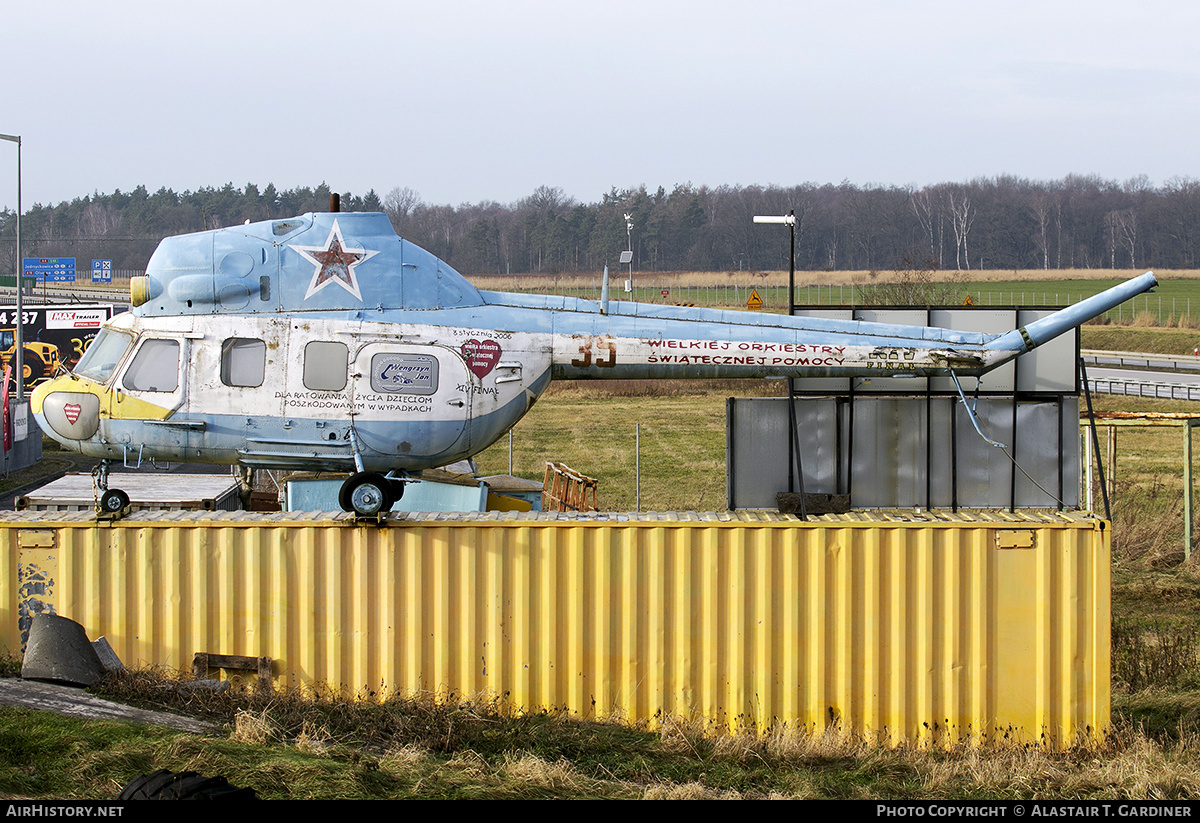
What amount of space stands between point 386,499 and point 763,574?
3.49m

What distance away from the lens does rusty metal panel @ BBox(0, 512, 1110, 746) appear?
9.09m

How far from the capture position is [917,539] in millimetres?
9070

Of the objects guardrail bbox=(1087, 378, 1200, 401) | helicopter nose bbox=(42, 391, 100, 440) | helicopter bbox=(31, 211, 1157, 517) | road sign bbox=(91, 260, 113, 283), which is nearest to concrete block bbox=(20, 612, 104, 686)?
helicopter bbox=(31, 211, 1157, 517)

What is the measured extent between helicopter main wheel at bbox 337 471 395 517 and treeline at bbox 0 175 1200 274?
95.7 m

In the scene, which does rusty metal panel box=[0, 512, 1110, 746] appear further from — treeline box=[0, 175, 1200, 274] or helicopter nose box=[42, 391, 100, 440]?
treeline box=[0, 175, 1200, 274]

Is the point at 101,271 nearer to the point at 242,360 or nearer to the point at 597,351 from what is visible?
A: the point at 242,360

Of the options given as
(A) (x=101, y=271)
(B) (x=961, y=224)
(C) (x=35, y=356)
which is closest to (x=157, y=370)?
(C) (x=35, y=356)

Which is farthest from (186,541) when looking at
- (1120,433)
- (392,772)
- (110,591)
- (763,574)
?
(1120,433)

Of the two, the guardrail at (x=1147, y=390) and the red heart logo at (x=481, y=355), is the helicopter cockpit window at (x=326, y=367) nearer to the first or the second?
the red heart logo at (x=481, y=355)

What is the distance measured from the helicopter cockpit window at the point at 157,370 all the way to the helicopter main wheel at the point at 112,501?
127 centimetres

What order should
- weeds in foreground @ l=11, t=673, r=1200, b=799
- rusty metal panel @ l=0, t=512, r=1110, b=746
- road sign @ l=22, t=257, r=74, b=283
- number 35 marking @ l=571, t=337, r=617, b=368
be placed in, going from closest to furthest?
weeds in foreground @ l=11, t=673, r=1200, b=799 → rusty metal panel @ l=0, t=512, r=1110, b=746 → number 35 marking @ l=571, t=337, r=617, b=368 → road sign @ l=22, t=257, r=74, b=283

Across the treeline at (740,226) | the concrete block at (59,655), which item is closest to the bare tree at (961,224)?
the treeline at (740,226)

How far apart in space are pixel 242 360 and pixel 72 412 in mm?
1787

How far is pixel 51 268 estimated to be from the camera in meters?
86.9
